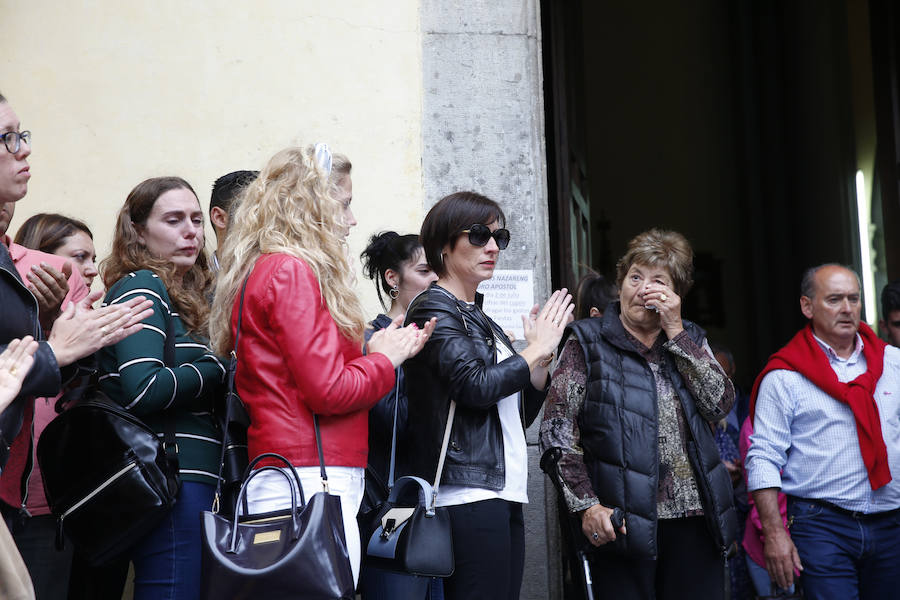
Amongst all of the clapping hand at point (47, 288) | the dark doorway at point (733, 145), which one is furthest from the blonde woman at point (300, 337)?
the dark doorway at point (733, 145)

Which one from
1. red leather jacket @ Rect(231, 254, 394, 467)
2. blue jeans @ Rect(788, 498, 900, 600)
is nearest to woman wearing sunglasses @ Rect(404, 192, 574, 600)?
red leather jacket @ Rect(231, 254, 394, 467)

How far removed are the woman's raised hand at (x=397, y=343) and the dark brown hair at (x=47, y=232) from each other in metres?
1.60

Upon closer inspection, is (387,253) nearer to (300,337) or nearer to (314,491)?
(300,337)

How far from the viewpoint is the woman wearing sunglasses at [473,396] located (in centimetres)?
325

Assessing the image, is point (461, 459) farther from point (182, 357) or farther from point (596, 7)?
point (596, 7)

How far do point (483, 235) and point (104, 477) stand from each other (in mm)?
1456

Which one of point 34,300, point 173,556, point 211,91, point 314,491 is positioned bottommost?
point 173,556

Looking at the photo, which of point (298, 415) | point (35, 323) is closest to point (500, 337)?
point (298, 415)

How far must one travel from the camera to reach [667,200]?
13227 mm

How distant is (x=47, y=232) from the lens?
407 centimetres

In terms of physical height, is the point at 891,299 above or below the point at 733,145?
below

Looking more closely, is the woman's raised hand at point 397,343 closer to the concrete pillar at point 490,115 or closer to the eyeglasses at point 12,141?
the eyeglasses at point 12,141

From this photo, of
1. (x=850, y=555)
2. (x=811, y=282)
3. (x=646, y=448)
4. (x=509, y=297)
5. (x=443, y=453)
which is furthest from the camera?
(x=509, y=297)

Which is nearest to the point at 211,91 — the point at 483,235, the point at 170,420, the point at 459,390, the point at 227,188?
the point at 227,188
